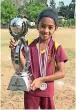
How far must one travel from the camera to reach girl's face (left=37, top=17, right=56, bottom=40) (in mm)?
2156

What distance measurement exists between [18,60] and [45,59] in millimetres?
223

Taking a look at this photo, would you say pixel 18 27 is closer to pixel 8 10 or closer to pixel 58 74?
pixel 58 74

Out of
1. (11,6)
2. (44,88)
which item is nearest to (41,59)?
(44,88)

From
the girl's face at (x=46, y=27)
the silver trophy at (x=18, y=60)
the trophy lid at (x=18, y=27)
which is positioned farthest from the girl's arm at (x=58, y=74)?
the trophy lid at (x=18, y=27)

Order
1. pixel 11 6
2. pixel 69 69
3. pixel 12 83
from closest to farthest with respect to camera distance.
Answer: pixel 12 83
pixel 69 69
pixel 11 6

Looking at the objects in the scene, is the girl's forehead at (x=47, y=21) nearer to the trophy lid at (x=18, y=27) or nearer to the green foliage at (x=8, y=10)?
the trophy lid at (x=18, y=27)

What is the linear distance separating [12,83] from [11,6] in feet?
139

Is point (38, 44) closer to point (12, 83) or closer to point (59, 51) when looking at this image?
point (59, 51)

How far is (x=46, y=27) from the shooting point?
2162 millimetres

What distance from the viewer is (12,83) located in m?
2.07

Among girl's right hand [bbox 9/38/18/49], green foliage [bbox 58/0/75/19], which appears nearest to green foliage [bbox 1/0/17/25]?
green foliage [bbox 58/0/75/19]

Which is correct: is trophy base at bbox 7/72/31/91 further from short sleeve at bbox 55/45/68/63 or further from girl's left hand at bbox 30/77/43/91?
short sleeve at bbox 55/45/68/63

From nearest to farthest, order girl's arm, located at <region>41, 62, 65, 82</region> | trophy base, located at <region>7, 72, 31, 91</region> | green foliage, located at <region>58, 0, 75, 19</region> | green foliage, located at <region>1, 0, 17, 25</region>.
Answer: trophy base, located at <region>7, 72, 31, 91</region> < girl's arm, located at <region>41, 62, 65, 82</region> < green foliage, located at <region>1, 0, 17, 25</region> < green foliage, located at <region>58, 0, 75, 19</region>

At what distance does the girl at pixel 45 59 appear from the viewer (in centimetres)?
217
